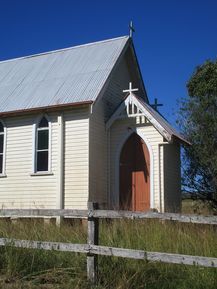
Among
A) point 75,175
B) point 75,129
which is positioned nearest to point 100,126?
point 75,129

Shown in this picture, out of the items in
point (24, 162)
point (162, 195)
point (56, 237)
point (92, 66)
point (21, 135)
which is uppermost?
point (92, 66)

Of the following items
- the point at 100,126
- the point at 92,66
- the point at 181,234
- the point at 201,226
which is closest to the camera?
the point at 181,234

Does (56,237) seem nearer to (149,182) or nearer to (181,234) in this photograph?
(181,234)

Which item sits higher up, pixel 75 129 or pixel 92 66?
pixel 92 66

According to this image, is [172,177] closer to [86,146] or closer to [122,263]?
[86,146]

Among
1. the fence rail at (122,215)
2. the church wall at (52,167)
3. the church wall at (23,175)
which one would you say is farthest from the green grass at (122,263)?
the church wall at (23,175)

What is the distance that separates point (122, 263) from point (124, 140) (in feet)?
35.7

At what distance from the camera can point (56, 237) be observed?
9.59 metres

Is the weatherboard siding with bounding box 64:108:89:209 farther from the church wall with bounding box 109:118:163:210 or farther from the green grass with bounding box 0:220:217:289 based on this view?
the green grass with bounding box 0:220:217:289

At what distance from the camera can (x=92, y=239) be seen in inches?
312

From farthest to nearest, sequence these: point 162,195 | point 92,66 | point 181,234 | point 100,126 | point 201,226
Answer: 1. point 92,66
2. point 100,126
3. point 162,195
4. point 201,226
5. point 181,234

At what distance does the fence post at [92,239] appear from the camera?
7680 millimetres

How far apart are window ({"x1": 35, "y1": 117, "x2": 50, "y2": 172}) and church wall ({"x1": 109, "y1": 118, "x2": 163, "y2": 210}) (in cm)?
265

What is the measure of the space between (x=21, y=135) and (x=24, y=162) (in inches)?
46.5
